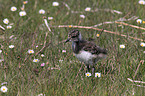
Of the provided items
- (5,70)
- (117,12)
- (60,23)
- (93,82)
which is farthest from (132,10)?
(5,70)

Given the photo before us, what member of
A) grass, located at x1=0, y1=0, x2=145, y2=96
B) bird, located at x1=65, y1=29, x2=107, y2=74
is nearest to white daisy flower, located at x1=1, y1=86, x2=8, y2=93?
grass, located at x1=0, y1=0, x2=145, y2=96

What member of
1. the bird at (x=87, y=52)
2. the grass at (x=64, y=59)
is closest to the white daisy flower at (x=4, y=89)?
the grass at (x=64, y=59)

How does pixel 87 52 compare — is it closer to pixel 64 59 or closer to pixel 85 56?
pixel 85 56

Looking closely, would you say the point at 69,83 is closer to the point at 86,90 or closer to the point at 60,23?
the point at 86,90

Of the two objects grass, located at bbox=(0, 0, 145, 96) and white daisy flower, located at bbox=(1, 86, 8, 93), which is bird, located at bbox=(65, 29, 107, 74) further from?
white daisy flower, located at bbox=(1, 86, 8, 93)

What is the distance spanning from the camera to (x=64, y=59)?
17.0ft

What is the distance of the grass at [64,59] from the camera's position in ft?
14.4

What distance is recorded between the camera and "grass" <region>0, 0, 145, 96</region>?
440cm

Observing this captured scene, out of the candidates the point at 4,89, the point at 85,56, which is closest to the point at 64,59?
the point at 85,56

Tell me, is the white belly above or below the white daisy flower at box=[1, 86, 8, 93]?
above

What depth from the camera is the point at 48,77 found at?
4684mm

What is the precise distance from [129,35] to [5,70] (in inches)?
120

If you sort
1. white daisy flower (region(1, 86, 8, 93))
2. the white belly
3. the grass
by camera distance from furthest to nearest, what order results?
the white belly → the grass → white daisy flower (region(1, 86, 8, 93))

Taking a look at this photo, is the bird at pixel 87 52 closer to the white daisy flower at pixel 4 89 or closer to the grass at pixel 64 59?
the grass at pixel 64 59
